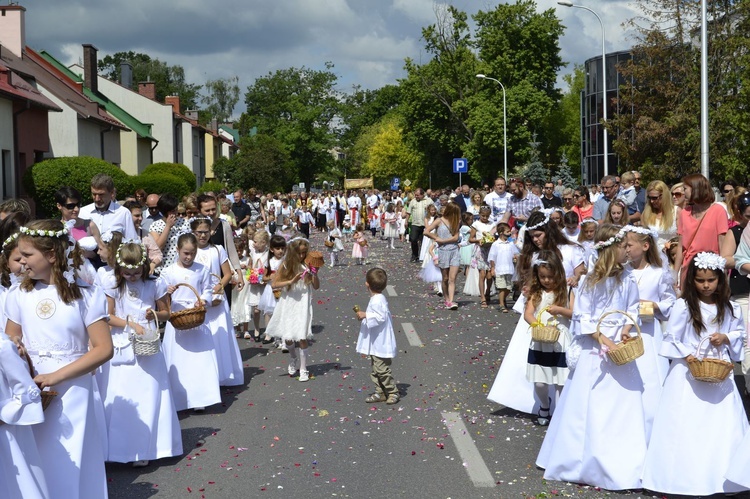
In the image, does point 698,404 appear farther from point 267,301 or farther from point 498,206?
point 498,206

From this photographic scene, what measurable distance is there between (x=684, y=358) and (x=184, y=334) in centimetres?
468

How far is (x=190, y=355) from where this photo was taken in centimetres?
891

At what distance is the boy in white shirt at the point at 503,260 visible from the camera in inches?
627

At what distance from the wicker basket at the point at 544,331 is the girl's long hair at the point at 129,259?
3129mm

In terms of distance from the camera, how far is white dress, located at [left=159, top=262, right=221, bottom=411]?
8836 millimetres

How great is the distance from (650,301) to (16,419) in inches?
185

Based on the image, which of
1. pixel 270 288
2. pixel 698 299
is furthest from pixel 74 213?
pixel 698 299

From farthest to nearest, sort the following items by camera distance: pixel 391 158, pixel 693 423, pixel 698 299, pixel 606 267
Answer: pixel 391 158
pixel 606 267
pixel 698 299
pixel 693 423

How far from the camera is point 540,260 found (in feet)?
26.5

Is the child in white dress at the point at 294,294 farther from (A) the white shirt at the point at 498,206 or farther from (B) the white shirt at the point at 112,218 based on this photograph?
(A) the white shirt at the point at 498,206

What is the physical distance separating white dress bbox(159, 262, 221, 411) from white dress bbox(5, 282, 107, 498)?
351cm

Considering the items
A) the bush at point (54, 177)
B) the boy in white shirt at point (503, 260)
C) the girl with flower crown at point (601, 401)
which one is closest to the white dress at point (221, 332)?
the girl with flower crown at point (601, 401)

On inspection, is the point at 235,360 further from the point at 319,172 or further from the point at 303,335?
the point at 319,172

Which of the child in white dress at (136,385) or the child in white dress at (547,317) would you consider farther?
the child in white dress at (547,317)
